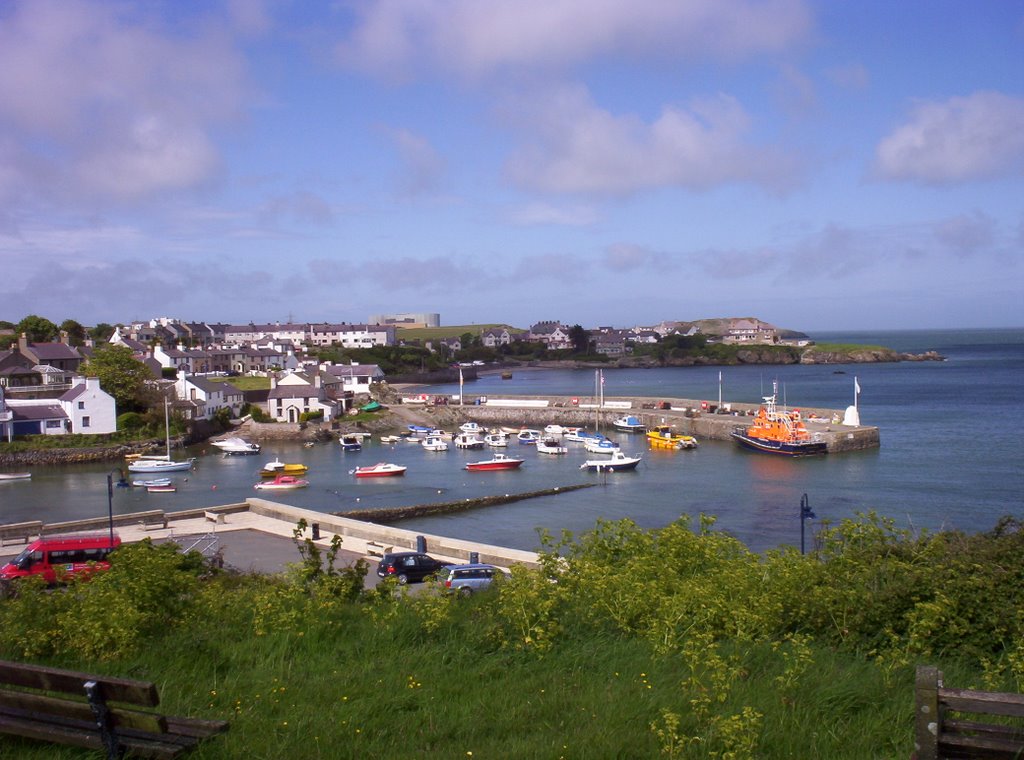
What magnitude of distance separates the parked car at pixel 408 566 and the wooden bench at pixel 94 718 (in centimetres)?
722

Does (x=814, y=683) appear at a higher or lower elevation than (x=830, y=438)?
higher

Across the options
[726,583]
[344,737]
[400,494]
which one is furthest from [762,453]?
[344,737]

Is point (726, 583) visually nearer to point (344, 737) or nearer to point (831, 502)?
point (344, 737)

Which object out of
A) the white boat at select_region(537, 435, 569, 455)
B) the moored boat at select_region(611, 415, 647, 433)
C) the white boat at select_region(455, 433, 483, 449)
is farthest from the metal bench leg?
the moored boat at select_region(611, 415, 647, 433)

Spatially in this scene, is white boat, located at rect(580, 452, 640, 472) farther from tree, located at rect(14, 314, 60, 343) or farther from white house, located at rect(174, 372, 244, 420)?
tree, located at rect(14, 314, 60, 343)

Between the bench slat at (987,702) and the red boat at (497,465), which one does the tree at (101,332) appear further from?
the bench slat at (987,702)

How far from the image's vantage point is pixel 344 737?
307 cm

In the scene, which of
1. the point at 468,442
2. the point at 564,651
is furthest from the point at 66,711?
the point at 468,442

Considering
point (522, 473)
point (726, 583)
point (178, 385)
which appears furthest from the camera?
point (178, 385)

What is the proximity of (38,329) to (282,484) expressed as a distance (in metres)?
34.1

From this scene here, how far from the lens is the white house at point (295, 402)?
37.1 metres

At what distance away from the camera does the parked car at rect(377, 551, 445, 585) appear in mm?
10094

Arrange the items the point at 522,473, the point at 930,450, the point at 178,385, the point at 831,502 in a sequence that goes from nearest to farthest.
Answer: the point at 831,502, the point at 522,473, the point at 930,450, the point at 178,385

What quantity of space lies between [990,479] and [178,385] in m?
29.7
